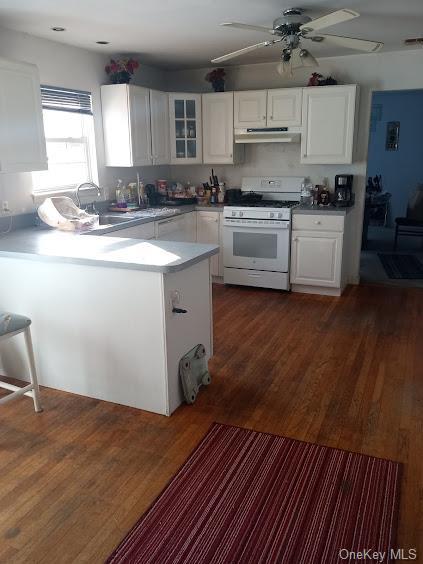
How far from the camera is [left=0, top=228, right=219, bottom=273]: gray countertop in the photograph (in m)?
2.50

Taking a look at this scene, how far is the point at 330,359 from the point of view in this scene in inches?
133

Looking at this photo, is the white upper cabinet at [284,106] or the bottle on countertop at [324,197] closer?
the white upper cabinet at [284,106]

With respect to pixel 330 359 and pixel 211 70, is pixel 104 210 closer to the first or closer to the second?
pixel 211 70

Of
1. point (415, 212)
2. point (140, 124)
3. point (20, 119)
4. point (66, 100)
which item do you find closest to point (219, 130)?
point (140, 124)

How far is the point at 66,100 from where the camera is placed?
4117mm

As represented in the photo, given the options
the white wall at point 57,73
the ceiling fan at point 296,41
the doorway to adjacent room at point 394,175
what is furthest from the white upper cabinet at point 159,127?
the doorway to adjacent room at point 394,175

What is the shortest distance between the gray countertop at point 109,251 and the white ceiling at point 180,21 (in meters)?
1.49

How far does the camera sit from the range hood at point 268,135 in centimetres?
485

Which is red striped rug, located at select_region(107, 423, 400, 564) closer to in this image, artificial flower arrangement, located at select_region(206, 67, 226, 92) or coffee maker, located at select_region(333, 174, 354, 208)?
coffee maker, located at select_region(333, 174, 354, 208)

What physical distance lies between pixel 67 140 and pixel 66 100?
0.34 metres

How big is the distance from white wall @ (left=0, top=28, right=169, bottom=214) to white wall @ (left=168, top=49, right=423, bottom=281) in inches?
35.2

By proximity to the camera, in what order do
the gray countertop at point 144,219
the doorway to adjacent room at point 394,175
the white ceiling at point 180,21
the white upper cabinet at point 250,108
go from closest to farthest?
the white ceiling at point 180,21 → the gray countertop at point 144,219 → the white upper cabinet at point 250,108 → the doorway to adjacent room at point 394,175

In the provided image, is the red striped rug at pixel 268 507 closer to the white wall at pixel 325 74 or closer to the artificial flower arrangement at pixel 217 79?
the white wall at pixel 325 74

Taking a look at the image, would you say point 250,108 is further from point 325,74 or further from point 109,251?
point 109,251
